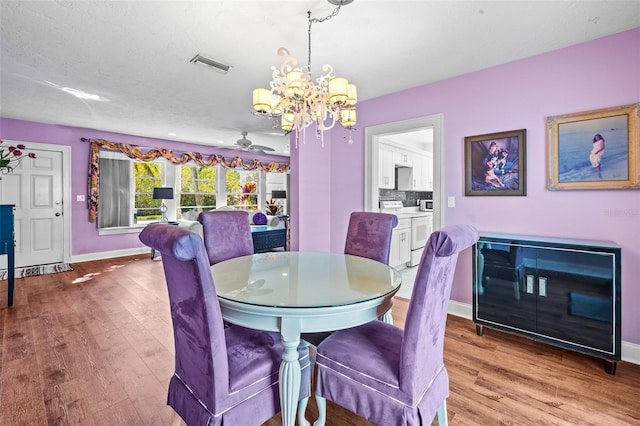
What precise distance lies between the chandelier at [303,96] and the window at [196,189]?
201 inches

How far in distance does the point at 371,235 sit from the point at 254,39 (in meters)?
1.82

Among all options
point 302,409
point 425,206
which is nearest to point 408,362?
point 302,409

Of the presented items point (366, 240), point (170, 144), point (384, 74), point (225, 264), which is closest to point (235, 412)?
point (225, 264)

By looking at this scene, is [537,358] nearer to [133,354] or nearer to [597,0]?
[597,0]

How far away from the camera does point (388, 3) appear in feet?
6.25

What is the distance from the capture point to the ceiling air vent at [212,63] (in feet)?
8.66

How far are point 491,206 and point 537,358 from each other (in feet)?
4.31

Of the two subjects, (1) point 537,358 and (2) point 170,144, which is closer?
(1) point 537,358

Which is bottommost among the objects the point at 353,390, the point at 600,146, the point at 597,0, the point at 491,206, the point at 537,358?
the point at 537,358

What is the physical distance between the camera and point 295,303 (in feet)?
4.14

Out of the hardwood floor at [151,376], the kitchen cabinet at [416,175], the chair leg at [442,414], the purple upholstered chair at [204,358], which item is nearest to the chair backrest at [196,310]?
the purple upholstered chair at [204,358]

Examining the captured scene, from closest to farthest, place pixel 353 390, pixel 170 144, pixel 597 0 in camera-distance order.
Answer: pixel 353 390, pixel 597 0, pixel 170 144

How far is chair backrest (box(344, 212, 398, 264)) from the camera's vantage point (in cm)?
237

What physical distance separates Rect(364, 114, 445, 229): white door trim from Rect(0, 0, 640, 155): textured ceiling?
402 mm
